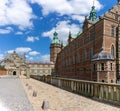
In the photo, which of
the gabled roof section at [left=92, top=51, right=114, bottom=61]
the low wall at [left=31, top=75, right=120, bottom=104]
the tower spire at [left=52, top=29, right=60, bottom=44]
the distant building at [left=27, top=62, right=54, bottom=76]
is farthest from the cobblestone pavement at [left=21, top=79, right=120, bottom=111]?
the distant building at [left=27, top=62, right=54, bottom=76]

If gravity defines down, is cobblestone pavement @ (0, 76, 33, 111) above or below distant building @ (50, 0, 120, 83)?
below

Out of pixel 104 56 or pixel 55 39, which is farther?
pixel 55 39

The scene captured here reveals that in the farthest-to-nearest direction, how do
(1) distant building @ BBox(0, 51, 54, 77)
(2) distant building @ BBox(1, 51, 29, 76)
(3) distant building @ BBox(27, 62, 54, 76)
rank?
(3) distant building @ BBox(27, 62, 54, 76) < (2) distant building @ BBox(1, 51, 29, 76) < (1) distant building @ BBox(0, 51, 54, 77)

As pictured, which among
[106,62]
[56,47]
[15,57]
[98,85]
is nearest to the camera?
[98,85]

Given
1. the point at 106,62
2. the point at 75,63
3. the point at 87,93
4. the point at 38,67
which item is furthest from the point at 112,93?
the point at 38,67

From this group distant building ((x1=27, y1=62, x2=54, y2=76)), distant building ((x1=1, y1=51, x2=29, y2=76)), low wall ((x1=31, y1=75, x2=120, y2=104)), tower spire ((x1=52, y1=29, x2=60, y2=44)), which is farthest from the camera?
distant building ((x1=27, y1=62, x2=54, y2=76))

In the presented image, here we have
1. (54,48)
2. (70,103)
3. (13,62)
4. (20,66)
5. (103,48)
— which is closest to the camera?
(70,103)

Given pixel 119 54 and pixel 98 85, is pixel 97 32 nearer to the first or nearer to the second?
pixel 119 54

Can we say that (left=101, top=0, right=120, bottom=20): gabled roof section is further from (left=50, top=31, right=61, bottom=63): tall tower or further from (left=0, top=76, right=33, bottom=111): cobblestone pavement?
(left=50, top=31, right=61, bottom=63): tall tower

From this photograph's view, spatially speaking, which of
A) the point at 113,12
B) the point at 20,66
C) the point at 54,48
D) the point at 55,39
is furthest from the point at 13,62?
the point at 113,12

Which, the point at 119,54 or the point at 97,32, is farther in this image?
the point at 97,32

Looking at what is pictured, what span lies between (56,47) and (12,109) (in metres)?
93.7

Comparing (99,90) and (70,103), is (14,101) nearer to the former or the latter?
(70,103)

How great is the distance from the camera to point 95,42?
116ft
